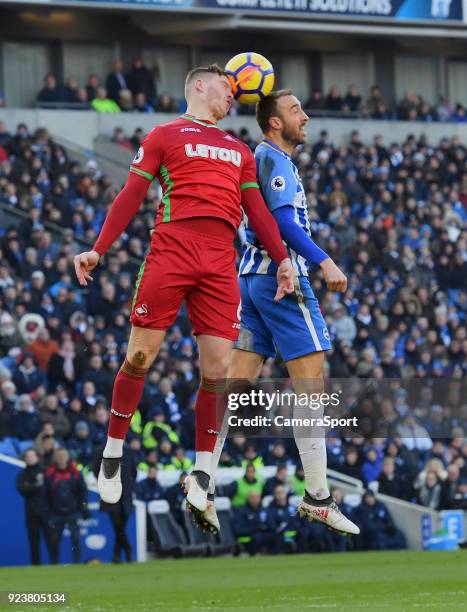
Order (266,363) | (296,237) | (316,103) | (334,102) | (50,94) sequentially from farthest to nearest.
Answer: (334,102), (316,103), (50,94), (266,363), (296,237)

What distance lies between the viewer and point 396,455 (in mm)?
20859

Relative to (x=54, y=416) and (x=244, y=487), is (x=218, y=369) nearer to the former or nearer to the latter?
(x=54, y=416)

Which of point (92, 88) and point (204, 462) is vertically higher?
point (92, 88)

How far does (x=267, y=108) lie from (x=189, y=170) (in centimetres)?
109

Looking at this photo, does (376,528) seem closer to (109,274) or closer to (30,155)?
(109,274)

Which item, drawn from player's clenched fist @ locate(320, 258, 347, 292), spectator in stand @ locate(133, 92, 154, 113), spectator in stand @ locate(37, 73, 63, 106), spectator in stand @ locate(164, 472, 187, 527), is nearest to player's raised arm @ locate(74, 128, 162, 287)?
player's clenched fist @ locate(320, 258, 347, 292)

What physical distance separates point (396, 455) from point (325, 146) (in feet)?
34.4

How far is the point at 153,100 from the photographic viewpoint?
102 ft

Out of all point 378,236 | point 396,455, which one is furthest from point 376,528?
point 378,236

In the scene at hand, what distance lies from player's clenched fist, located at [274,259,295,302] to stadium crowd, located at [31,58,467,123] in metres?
21.1

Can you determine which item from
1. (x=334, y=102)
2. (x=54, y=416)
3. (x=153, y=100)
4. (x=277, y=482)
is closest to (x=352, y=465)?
(x=277, y=482)

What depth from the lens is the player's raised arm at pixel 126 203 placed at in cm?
858

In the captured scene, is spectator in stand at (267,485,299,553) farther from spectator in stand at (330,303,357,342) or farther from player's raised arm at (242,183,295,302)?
player's raised arm at (242,183,295,302)

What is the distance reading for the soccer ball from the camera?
9.55 m
